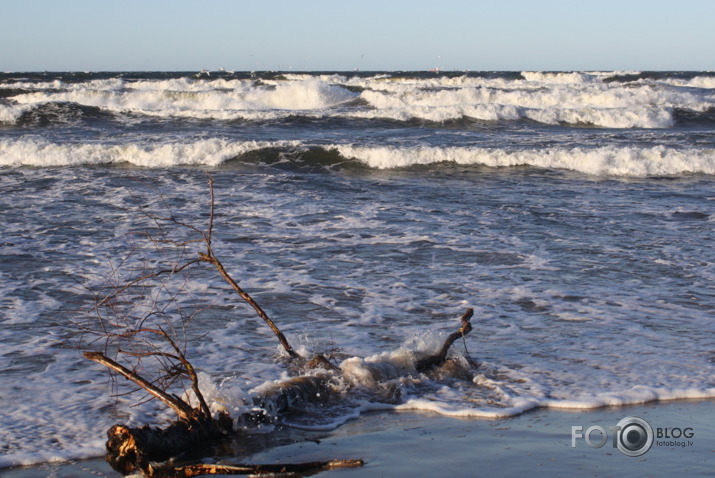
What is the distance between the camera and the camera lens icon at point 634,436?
3.44 metres

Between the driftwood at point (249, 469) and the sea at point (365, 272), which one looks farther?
the sea at point (365, 272)

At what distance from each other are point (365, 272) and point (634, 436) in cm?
356

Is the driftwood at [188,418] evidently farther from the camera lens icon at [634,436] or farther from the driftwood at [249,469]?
the camera lens icon at [634,436]

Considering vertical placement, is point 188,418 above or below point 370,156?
below

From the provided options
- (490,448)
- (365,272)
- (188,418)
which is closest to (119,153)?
(365,272)

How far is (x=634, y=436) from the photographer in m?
3.61

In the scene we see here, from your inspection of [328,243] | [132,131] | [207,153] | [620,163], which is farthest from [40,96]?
[328,243]

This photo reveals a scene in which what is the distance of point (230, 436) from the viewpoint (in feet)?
11.8

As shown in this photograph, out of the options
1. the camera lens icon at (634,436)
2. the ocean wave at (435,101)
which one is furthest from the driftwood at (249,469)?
the ocean wave at (435,101)

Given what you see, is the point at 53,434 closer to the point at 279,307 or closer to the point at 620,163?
the point at 279,307

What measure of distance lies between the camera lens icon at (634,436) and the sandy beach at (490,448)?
4cm

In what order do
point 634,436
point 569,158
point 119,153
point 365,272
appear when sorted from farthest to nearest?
point 119,153 < point 569,158 < point 365,272 < point 634,436

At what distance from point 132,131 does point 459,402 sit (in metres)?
17.5

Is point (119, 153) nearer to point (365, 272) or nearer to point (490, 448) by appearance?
point (365, 272)
